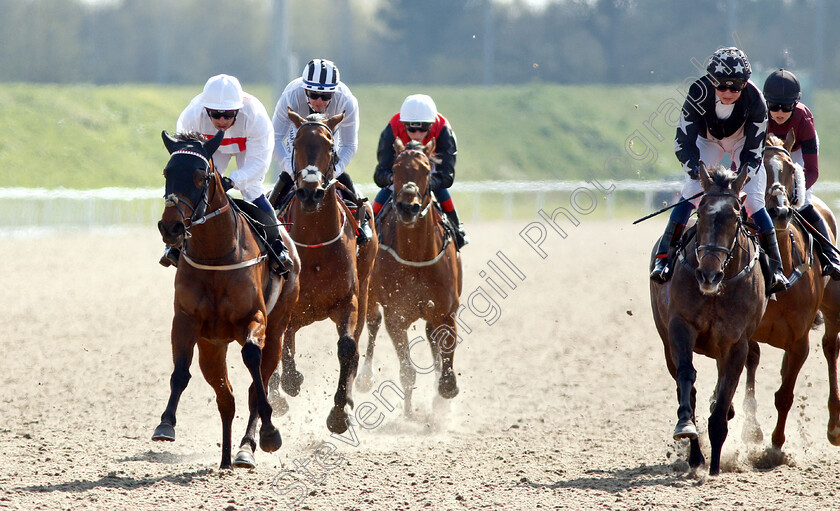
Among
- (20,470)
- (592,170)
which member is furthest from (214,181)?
(592,170)

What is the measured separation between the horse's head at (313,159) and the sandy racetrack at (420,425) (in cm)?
175

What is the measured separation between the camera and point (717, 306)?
627 centimetres

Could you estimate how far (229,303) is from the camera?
19.8 ft

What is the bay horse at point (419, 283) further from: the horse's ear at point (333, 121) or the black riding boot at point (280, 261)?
the black riding boot at point (280, 261)

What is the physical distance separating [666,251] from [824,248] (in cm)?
148

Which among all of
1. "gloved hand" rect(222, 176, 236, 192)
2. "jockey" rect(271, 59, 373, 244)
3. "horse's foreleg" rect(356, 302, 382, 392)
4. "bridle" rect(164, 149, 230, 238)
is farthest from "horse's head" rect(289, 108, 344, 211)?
"horse's foreleg" rect(356, 302, 382, 392)

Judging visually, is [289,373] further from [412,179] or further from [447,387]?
[412,179]

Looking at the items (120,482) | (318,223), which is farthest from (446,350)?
(120,482)

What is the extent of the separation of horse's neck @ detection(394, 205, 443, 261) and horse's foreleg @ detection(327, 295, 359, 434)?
1.21m

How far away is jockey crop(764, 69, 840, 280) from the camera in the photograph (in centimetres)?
770

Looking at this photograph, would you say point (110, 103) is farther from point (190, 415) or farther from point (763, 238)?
point (763, 238)

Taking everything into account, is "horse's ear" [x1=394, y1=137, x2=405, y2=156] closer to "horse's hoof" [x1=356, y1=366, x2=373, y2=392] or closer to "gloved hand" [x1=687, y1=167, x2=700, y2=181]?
"horse's hoof" [x1=356, y1=366, x2=373, y2=392]

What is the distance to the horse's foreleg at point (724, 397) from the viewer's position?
20.4 feet

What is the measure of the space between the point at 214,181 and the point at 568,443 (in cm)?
329
